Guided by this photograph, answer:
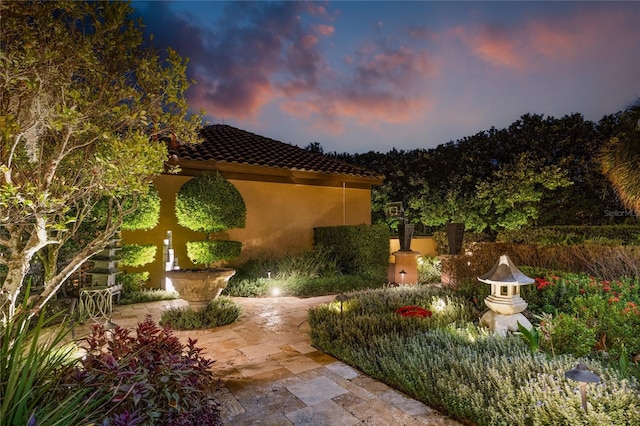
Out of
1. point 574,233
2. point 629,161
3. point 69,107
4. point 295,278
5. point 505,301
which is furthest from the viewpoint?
point 574,233

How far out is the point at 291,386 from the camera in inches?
146

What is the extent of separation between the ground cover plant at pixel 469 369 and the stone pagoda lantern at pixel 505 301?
30 centimetres

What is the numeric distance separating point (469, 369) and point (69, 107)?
15.1ft

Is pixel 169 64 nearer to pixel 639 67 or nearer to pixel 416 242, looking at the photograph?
pixel 639 67

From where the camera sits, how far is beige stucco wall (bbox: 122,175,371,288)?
9641 millimetres

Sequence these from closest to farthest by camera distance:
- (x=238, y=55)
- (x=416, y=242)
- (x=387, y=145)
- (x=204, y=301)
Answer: (x=204, y=301)
(x=238, y=55)
(x=416, y=242)
(x=387, y=145)

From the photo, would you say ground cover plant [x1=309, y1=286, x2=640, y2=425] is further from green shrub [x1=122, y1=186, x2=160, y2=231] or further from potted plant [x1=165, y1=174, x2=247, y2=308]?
green shrub [x1=122, y1=186, x2=160, y2=231]

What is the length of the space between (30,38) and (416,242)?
14309mm

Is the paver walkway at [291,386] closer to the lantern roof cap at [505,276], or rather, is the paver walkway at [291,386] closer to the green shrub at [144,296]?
the green shrub at [144,296]

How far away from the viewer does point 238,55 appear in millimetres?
8000

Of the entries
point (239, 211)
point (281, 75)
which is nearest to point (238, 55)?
point (281, 75)

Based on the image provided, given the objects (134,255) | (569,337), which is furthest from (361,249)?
(569,337)

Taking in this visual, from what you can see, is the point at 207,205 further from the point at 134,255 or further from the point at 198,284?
the point at 198,284

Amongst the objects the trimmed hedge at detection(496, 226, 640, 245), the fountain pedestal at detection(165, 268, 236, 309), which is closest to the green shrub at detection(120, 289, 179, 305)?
the fountain pedestal at detection(165, 268, 236, 309)
